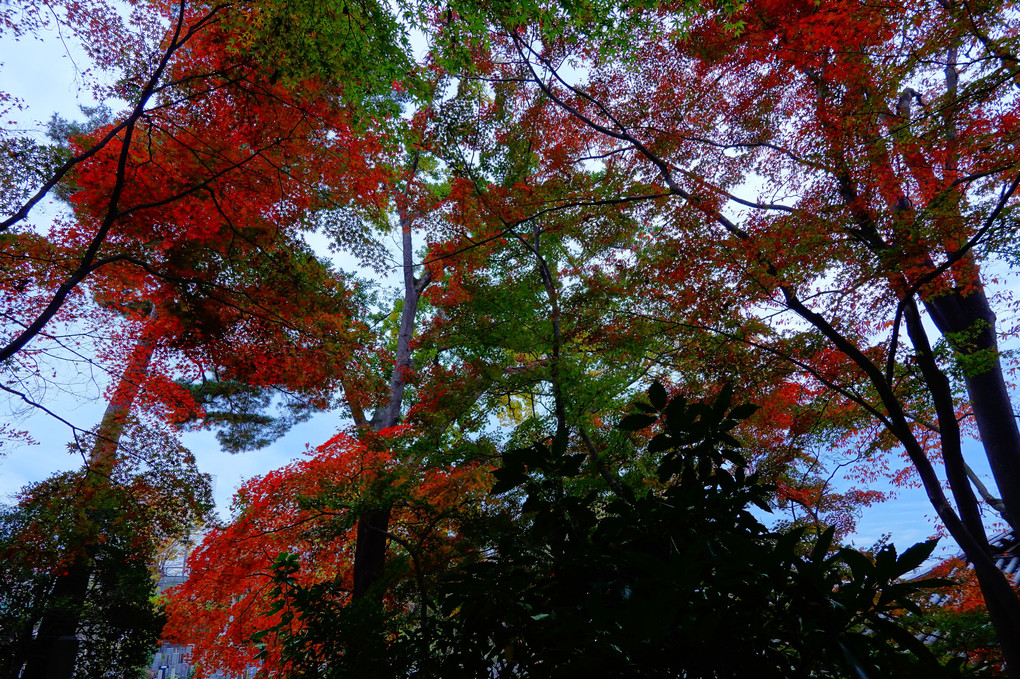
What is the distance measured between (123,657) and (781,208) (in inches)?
459

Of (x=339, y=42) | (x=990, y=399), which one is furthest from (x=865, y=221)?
(x=339, y=42)

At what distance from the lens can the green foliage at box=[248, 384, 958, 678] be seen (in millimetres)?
785

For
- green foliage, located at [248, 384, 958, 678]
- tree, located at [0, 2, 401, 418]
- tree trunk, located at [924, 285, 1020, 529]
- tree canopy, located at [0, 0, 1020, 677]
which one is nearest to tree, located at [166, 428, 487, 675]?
tree canopy, located at [0, 0, 1020, 677]

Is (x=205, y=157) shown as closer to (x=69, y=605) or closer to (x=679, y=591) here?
(x=69, y=605)

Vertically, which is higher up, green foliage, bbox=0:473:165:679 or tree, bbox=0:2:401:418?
tree, bbox=0:2:401:418

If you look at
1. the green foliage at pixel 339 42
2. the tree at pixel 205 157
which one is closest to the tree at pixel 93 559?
the tree at pixel 205 157

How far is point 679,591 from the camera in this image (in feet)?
2.63

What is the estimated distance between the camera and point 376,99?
16.1ft

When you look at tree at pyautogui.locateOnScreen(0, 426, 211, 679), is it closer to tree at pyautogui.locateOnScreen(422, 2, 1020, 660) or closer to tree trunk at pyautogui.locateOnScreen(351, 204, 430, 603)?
tree trunk at pyautogui.locateOnScreen(351, 204, 430, 603)

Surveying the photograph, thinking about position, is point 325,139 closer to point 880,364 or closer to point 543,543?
point 543,543

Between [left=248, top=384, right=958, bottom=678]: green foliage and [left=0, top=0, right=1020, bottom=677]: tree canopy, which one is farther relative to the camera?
[left=0, top=0, right=1020, bottom=677]: tree canopy

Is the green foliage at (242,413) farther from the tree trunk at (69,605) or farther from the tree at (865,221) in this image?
the tree at (865,221)

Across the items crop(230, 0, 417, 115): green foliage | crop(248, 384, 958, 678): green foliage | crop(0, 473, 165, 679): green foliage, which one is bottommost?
crop(248, 384, 958, 678): green foliage

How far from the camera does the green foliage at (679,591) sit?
2.57ft
